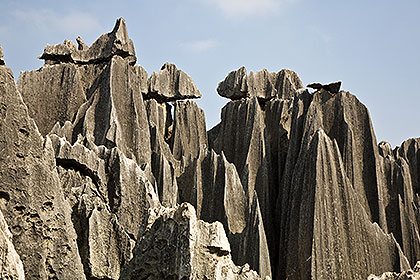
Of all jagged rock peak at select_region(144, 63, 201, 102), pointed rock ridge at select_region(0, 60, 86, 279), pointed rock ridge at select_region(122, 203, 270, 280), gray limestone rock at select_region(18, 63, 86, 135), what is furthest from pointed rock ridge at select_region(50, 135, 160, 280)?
jagged rock peak at select_region(144, 63, 201, 102)

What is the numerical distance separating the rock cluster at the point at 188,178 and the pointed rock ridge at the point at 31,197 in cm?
2

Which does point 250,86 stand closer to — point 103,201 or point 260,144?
point 260,144

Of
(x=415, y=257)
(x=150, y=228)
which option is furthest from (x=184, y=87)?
(x=150, y=228)

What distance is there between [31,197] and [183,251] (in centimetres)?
197

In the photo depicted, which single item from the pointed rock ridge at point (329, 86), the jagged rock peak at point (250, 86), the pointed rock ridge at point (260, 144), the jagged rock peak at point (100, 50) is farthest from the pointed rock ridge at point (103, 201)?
the jagged rock peak at point (250, 86)

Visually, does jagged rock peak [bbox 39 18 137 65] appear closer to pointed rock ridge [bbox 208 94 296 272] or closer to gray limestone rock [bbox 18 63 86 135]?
gray limestone rock [bbox 18 63 86 135]

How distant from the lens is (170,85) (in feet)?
102

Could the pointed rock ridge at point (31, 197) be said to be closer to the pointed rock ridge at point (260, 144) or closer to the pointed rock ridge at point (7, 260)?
the pointed rock ridge at point (7, 260)

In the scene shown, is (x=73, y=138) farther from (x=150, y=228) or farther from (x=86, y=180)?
(x=150, y=228)

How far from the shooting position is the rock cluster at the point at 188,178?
7.76 meters

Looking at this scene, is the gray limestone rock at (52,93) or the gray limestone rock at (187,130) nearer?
the gray limestone rock at (52,93)

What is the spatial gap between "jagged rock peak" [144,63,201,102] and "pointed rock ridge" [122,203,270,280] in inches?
886

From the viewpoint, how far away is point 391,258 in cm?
1877

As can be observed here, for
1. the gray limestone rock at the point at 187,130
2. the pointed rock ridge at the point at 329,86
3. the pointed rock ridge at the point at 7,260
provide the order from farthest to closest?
1. the gray limestone rock at the point at 187,130
2. the pointed rock ridge at the point at 329,86
3. the pointed rock ridge at the point at 7,260
